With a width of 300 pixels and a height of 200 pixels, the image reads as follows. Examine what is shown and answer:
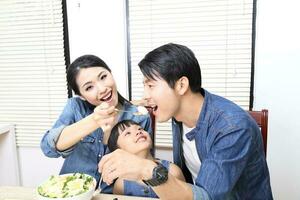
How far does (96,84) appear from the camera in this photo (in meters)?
1.40

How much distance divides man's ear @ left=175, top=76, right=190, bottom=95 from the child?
36 centimetres

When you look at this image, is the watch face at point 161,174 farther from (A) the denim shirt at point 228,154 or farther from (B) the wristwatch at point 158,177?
(A) the denim shirt at point 228,154

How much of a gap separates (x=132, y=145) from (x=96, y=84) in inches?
13.2

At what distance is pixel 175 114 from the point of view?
3.76 ft

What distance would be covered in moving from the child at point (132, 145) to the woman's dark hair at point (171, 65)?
1.23 feet

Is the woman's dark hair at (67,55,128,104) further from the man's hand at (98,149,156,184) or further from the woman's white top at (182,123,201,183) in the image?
the man's hand at (98,149,156,184)

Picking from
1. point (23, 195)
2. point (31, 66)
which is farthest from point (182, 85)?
point (31, 66)

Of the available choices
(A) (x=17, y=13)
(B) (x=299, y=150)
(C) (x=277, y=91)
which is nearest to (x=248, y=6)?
(C) (x=277, y=91)

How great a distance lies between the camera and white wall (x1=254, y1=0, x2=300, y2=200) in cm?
178

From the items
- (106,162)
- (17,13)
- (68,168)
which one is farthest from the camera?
(17,13)

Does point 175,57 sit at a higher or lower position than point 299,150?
higher

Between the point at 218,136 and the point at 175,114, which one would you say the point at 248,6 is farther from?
the point at 218,136

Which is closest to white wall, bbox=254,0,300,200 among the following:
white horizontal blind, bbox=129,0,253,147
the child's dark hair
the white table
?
white horizontal blind, bbox=129,0,253,147

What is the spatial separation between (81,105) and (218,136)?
79cm
